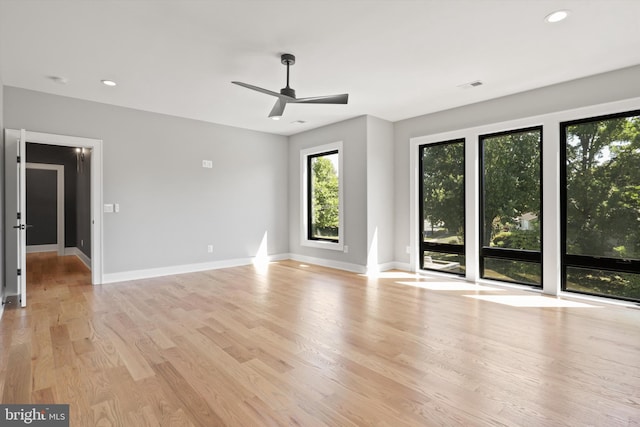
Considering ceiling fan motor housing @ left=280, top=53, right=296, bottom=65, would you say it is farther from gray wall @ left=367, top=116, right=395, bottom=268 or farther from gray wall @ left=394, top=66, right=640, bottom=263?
gray wall @ left=394, top=66, right=640, bottom=263

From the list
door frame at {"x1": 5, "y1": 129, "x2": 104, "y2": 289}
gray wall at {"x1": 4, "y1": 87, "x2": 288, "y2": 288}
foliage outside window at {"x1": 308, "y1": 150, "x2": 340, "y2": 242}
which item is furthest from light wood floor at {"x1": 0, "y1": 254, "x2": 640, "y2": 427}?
foliage outside window at {"x1": 308, "y1": 150, "x2": 340, "y2": 242}

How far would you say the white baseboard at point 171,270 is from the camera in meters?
5.13

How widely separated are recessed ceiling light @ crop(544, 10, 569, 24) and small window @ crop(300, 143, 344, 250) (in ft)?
12.1

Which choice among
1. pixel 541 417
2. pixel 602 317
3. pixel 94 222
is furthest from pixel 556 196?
pixel 94 222

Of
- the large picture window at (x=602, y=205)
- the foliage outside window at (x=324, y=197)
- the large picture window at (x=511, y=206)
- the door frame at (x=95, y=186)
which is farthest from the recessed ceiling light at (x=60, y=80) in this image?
Answer: the large picture window at (x=602, y=205)

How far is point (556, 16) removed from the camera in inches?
109

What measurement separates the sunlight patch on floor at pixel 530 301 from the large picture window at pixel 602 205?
40 centimetres

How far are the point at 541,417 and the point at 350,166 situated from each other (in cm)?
464

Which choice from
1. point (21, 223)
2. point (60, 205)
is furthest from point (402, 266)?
point (60, 205)

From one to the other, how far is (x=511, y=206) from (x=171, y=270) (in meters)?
5.35

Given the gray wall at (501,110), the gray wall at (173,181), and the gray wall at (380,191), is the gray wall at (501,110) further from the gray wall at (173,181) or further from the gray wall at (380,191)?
the gray wall at (173,181)

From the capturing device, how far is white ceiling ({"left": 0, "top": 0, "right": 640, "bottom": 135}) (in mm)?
2689

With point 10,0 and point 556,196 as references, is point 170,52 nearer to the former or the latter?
point 10,0

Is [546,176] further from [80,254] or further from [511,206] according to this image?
[80,254]
